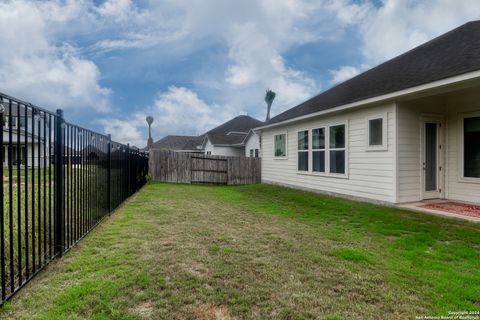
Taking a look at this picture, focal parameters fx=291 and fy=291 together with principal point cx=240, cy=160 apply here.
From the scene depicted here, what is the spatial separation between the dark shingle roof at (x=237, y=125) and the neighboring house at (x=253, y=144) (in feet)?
16.2

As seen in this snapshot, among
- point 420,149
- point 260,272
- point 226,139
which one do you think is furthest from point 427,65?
point 226,139

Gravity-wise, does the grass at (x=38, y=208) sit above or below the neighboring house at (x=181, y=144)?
below

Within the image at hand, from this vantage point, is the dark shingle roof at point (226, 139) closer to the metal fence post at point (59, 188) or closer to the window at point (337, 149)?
the window at point (337, 149)

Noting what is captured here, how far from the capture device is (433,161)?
7.53 metres

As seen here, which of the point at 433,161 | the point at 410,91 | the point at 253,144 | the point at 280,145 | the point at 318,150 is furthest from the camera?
the point at 253,144

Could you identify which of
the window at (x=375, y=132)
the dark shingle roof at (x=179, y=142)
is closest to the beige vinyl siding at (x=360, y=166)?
the window at (x=375, y=132)

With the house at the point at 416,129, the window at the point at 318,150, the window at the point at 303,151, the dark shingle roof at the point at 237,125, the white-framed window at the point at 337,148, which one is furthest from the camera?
the dark shingle roof at the point at 237,125

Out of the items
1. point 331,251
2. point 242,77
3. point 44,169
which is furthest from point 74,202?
point 242,77

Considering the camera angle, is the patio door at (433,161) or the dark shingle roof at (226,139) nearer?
the patio door at (433,161)

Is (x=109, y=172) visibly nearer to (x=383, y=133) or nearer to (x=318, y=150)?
(x=383, y=133)

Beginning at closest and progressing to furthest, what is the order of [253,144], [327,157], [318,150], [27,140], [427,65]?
[27,140] → [427,65] → [327,157] → [318,150] → [253,144]

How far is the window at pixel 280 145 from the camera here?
12.3 m

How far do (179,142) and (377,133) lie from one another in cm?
3095

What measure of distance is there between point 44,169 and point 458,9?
40.2 ft
